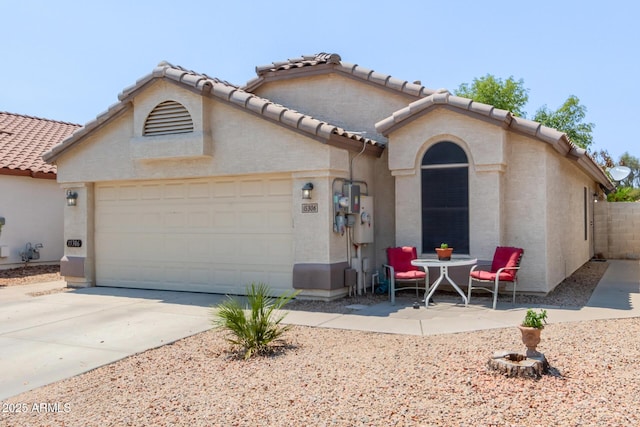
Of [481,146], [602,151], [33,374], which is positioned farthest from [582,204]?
[602,151]

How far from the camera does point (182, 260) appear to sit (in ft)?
39.6

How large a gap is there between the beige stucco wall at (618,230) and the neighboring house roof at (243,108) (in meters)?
12.8

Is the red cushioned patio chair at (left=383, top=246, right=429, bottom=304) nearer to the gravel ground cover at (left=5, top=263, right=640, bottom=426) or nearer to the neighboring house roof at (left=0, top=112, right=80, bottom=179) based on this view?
the gravel ground cover at (left=5, top=263, right=640, bottom=426)

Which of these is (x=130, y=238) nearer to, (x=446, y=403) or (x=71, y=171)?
(x=71, y=171)

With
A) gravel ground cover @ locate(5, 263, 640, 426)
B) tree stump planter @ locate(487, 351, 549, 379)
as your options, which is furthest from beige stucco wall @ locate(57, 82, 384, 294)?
tree stump planter @ locate(487, 351, 549, 379)

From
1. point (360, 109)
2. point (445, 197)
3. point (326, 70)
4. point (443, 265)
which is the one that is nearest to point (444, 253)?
point (443, 265)

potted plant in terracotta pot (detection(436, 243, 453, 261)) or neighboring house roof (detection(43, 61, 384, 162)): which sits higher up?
neighboring house roof (detection(43, 61, 384, 162))

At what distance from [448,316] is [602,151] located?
37.6 meters

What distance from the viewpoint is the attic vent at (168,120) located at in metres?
11.5

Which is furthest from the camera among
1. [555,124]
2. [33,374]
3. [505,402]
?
[555,124]

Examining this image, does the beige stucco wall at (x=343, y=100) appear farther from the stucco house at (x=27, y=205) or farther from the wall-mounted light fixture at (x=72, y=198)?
the stucco house at (x=27, y=205)

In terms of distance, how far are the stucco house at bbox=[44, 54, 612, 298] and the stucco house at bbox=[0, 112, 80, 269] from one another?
169 inches

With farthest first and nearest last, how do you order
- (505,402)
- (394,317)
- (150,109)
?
(150,109), (394,317), (505,402)

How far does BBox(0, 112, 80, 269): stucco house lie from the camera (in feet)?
53.6
